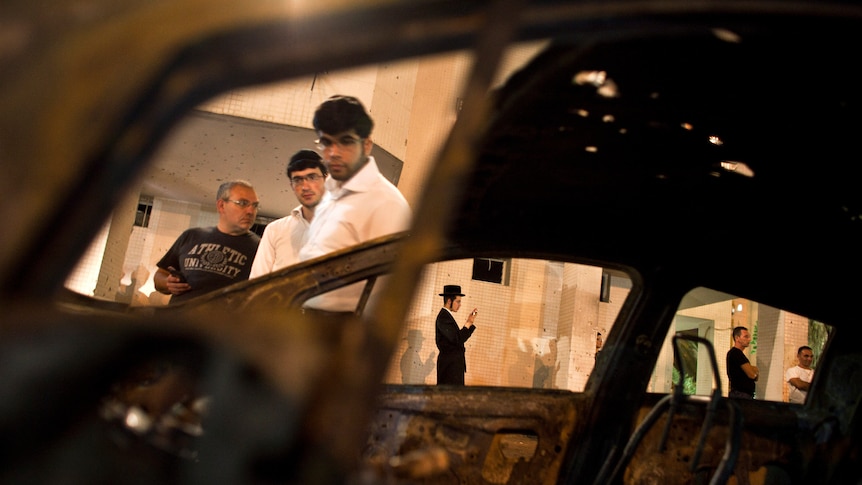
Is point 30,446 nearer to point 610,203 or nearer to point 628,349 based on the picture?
point 610,203

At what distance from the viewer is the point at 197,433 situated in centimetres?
88

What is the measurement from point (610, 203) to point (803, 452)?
1270 mm

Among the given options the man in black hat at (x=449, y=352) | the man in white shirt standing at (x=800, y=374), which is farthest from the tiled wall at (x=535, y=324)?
the man in white shirt standing at (x=800, y=374)

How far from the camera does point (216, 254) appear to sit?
3393 millimetres

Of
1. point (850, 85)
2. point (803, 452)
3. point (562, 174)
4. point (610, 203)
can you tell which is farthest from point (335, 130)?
point (803, 452)

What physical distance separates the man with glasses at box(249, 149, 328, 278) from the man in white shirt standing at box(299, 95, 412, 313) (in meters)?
0.37

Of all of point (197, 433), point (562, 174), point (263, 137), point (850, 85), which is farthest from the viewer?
point (263, 137)

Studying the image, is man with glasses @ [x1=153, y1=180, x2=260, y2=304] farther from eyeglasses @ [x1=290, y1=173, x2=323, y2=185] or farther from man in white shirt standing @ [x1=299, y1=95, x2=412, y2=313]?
man in white shirt standing @ [x1=299, y1=95, x2=412, y2=313]

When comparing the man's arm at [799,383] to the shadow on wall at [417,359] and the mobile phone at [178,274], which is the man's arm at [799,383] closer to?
the shadow on wall at [417,359]

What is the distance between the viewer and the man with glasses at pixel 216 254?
10.8ft

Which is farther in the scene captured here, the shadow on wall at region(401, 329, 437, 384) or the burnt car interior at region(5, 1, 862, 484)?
the shadow on wall at region(401, 329, 437, 384)

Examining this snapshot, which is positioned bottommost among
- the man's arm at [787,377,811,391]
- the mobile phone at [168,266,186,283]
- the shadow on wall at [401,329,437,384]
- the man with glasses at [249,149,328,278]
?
the shadow on wall at [401,329,437,384]

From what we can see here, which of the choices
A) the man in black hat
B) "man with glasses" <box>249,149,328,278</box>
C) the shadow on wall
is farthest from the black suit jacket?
"man with glasses" <box>249,149,328,278</box>

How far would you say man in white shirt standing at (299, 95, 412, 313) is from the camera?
7.83ft
